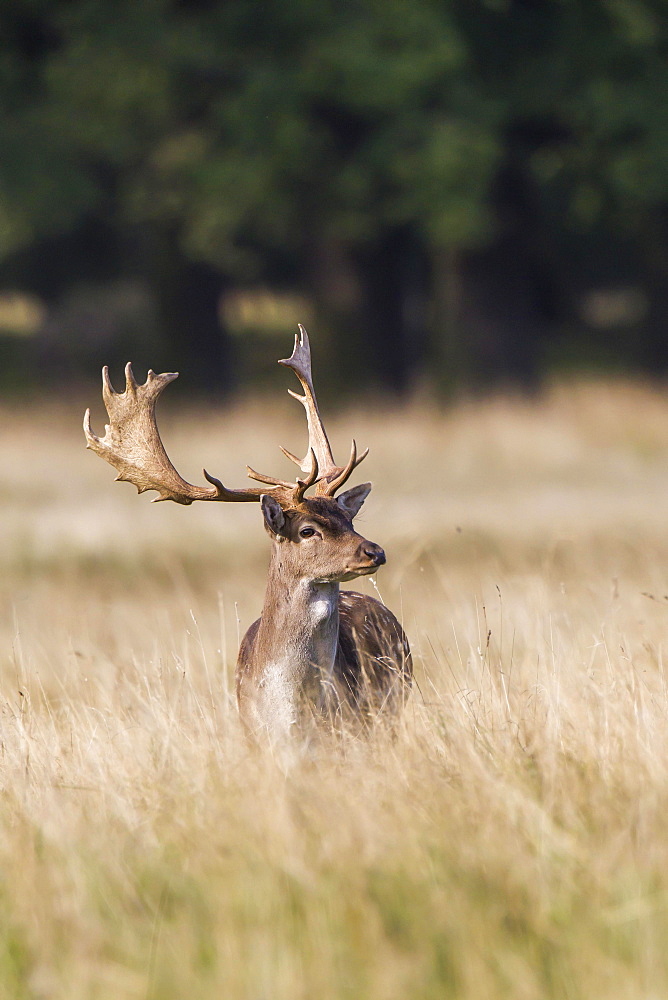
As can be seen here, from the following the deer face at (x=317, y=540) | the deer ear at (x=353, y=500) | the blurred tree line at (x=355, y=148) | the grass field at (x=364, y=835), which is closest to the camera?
the grass field at (x=364, y=835)

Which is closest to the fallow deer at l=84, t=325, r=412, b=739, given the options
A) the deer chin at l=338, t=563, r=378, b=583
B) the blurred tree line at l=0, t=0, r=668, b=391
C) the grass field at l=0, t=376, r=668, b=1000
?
the deer chin at l=338, t=563, r=378, b=583

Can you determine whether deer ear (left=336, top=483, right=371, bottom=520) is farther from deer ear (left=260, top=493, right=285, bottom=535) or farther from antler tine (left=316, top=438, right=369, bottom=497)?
deer ear (left=260, top=493, right=285, bottom=535)

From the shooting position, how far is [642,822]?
12.0 ft

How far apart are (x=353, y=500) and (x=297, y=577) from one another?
445 mm

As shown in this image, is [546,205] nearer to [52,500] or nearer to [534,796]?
[52,500]

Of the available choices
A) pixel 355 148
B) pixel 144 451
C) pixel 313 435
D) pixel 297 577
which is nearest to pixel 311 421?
pixel 313 435

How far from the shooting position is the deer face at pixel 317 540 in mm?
4891

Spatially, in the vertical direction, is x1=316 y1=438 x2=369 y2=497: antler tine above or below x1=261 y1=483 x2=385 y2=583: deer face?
above

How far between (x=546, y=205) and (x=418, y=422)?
6.56 meters

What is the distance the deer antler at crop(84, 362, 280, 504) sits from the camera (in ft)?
17.5

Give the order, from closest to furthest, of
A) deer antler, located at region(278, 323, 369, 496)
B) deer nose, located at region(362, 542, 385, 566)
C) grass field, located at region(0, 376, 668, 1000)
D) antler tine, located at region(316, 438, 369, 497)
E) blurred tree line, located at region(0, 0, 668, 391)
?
grass field, located at region(0, 376, 668, 1000) → deer nose, located at region(362, 542, 385, 566) → antler tine, located at region(316, 438, 369, 497) → deer antler, located at region(278, 323, 369, 496) → blurred tree line, located at region(0, 0, 668, 391)

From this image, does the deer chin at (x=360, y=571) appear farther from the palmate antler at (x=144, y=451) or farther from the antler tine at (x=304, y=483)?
the palmate antler at (x=144, y=451)

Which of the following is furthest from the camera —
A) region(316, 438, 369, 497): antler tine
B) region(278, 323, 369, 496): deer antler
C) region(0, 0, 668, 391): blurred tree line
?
region(0, 0, 668, 391): blurred tree line

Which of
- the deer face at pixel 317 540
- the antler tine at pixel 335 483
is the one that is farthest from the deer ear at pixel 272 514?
the antler tine at pixel 335 483
